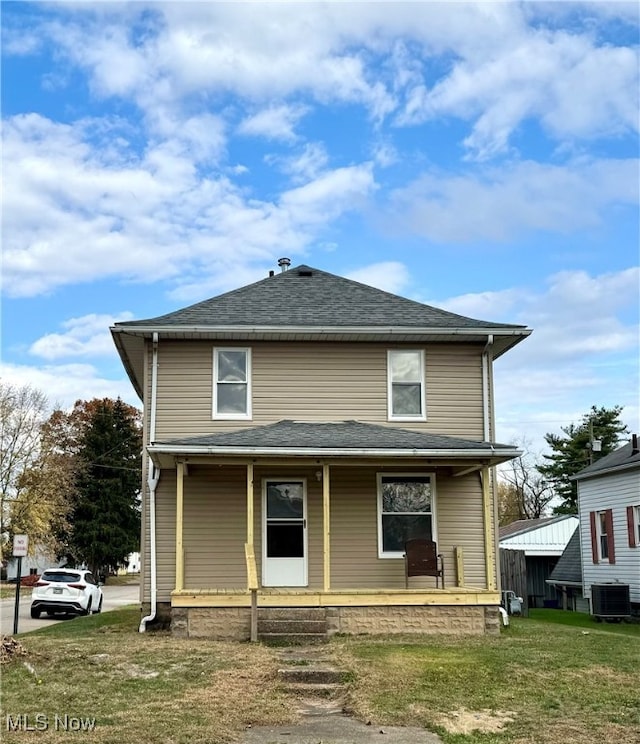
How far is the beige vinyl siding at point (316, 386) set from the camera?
15.4 m

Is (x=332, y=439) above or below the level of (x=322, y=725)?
above

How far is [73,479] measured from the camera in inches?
1725

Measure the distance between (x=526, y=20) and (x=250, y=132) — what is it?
5.03 m

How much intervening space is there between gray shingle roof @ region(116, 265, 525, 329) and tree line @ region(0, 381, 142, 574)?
83.7 ft

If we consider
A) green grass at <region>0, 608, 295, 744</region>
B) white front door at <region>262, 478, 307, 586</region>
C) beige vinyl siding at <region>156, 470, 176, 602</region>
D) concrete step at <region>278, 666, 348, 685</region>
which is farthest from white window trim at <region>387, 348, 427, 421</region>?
concrete step at <region>278, 666, 348, 685</region>

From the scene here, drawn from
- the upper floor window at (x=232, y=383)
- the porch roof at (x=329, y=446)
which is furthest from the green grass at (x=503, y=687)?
the upper floor window at (x=232, y=383)

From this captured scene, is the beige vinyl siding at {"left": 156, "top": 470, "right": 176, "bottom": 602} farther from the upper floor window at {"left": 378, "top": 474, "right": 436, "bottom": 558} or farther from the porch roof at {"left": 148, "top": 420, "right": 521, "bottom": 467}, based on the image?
the upper floor window at {"left": 378, "top": 474, "right": 436, "bottom": 558}

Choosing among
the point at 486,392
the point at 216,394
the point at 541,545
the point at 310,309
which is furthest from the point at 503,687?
the point at 541,545

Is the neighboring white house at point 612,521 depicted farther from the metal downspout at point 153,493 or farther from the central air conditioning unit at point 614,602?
the metal downspout at point 153,493

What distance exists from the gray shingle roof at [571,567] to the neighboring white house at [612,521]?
2.86 feet

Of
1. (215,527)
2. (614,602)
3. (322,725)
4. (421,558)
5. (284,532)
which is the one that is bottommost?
(614,602)

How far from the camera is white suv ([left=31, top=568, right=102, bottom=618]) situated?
2261 centimetres

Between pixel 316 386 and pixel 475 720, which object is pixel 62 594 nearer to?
pixel 316 386

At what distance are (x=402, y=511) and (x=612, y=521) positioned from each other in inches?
409
